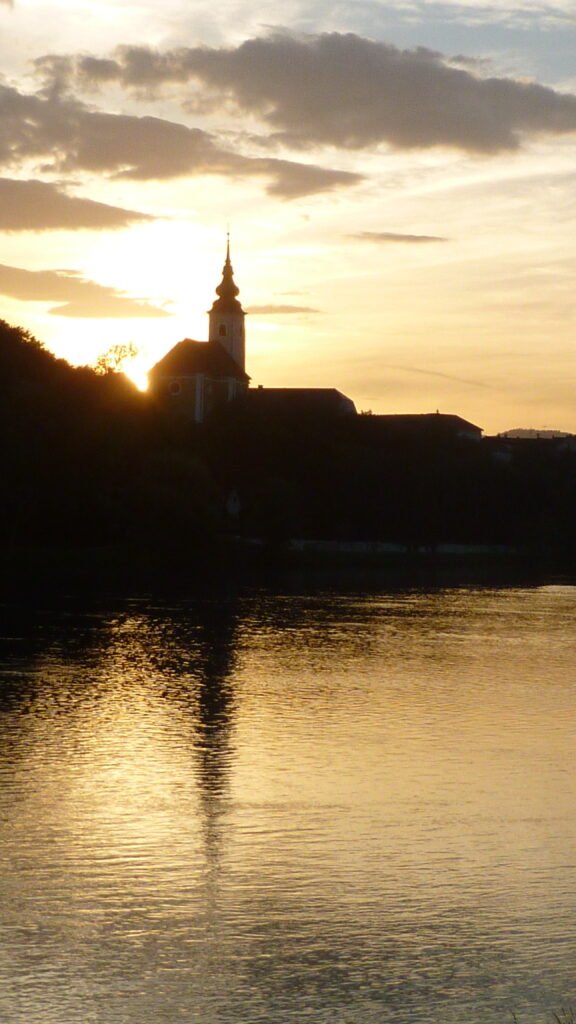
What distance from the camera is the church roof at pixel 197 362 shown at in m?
148

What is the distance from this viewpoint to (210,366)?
148 m

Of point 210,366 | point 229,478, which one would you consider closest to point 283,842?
point 229,478

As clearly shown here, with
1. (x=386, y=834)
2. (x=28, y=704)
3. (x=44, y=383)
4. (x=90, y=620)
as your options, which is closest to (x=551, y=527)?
(x=44, y=383)

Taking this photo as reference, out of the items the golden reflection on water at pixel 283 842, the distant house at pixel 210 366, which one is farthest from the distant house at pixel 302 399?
the golden reflection on water at pixel 283 842

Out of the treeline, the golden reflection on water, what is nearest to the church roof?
the treeline

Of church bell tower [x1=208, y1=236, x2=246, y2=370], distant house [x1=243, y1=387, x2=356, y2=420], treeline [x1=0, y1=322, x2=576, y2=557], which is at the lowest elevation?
treeline [x1=0, y1=322, x2=576, y2=557]

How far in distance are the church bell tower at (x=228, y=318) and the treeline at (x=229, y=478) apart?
108 ft

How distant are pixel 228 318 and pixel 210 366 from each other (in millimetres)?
9460

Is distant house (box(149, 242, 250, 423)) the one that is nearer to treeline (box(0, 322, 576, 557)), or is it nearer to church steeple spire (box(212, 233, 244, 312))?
church steeple spire (box(212, 233, 244, 312))

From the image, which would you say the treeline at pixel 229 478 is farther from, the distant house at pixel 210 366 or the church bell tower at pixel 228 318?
the church bell tower at pixel 228 318

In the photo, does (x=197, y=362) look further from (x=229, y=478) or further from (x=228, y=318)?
(x=229, y=478)

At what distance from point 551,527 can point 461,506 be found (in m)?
7.14

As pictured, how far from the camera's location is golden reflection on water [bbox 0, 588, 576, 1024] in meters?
12.6

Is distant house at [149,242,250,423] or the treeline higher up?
distant house at [149,242,250,423]
